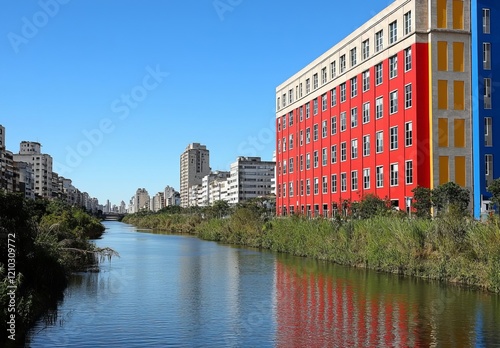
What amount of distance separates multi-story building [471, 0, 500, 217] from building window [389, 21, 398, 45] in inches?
305

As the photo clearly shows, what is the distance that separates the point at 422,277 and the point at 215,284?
12808mm

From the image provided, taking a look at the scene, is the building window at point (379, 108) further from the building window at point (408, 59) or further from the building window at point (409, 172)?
the building window at point (409, 172)

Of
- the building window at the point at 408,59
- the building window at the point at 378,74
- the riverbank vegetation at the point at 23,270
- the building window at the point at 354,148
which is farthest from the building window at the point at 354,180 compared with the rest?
the riverbank vegetation at the point at 23,270

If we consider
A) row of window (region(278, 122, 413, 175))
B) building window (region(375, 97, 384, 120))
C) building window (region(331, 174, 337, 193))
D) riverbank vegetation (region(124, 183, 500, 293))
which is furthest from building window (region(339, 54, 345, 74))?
riverbank vegetation (region(124, 183, 500, 293))

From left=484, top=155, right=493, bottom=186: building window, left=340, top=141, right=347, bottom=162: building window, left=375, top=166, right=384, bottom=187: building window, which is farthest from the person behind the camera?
left=340, top=141, right=347, bottom=162: building window

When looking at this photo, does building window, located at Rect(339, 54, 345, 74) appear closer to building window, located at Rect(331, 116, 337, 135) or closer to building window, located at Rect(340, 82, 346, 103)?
building window, located at Rect(340, 82, 346, 103)

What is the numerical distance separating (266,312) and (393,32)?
4609 cm

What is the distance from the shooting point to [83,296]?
1147 inches

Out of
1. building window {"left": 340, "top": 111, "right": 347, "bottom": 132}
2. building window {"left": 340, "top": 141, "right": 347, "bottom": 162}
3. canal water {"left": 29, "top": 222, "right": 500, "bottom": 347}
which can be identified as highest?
building window {"left": 340, "top": 111, "right": 347, "bottom": 132}

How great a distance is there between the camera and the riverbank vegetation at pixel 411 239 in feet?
106

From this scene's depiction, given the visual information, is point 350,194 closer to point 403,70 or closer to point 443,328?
point 403,70

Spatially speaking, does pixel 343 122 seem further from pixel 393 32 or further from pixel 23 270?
pixel 23 270

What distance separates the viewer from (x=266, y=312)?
2522 centimetres

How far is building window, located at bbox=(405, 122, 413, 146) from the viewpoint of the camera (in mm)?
59094
